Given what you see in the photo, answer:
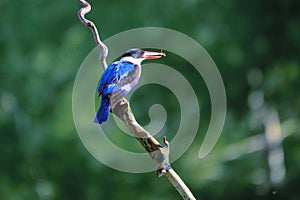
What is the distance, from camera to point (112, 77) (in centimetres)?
248

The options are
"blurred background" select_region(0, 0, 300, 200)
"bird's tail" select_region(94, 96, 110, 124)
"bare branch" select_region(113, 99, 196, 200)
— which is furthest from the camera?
"blurred background" select_region(0, 0, 300, 200)

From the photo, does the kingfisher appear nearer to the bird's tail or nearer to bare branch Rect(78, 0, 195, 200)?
the bird's tail

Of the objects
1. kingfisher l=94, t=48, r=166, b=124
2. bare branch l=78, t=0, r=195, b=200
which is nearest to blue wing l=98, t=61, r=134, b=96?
kingfisher l=94, t=48, r=166, b=124

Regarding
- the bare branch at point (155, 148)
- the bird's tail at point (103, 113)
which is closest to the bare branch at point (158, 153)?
the bare branch at point (155, 148)

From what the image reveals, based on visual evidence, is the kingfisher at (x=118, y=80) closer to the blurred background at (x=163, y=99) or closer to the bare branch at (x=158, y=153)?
the bare branch at (x=158, y=153)

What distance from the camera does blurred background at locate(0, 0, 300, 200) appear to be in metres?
7.77

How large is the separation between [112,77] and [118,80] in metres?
0.02

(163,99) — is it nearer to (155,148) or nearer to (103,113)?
(103,113)

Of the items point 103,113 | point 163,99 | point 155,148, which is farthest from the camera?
point 163,99

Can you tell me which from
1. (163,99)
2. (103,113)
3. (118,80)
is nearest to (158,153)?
(103,113)

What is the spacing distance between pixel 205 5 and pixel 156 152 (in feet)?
26.1

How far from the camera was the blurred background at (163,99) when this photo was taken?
777 cm

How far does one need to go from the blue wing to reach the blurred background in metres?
4.58

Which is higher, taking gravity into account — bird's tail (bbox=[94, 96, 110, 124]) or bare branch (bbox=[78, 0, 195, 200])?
bird's tail (bbox=[94, 96, 110, 124])
